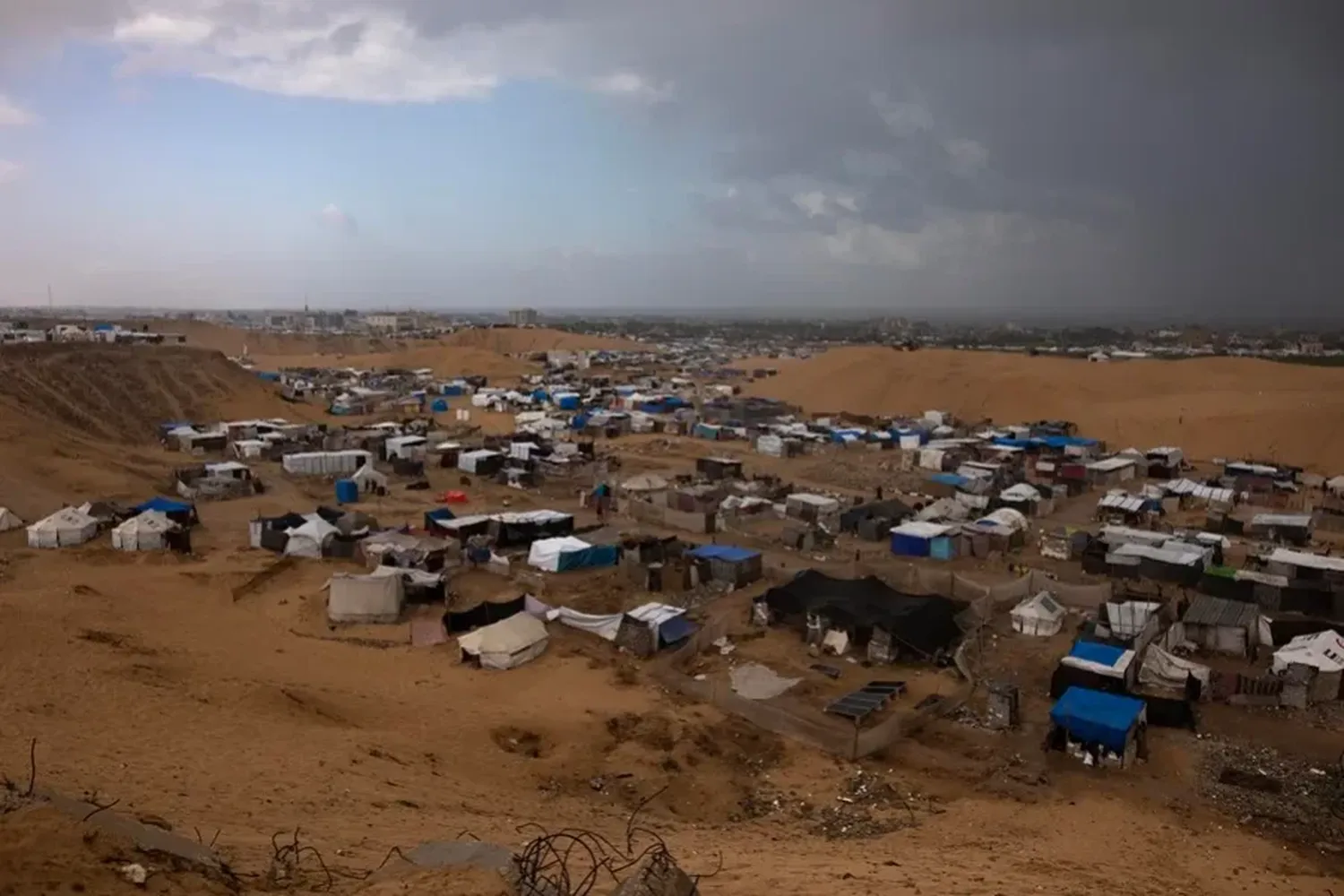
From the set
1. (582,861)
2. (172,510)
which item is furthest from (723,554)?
(172,510)

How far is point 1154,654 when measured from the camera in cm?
1747

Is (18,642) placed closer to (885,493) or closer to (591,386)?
(885,493)

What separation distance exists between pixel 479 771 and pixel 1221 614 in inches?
660

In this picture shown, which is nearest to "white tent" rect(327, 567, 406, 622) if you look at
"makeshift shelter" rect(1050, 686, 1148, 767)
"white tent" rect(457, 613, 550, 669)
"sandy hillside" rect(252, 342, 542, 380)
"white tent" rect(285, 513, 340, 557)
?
"white tent" rect(457, 613, 550, 669)

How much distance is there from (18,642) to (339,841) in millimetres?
10682

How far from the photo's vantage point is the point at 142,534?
84.0ft

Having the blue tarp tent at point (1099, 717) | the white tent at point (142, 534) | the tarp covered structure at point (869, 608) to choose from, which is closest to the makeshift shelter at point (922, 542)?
the tarp covered structure at point (869, 608)

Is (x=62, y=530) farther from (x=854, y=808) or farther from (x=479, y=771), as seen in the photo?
(x=854, y=808)

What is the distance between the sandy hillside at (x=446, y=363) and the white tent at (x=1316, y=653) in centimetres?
7886

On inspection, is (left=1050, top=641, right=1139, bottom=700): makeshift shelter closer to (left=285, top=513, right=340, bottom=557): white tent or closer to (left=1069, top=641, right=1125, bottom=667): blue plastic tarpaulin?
(left=1069, top=641, right=1125, bottom=667): blue plastic tarpaulin

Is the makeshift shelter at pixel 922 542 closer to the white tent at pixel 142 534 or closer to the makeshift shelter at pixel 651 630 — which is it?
the makeshift shelter at pixel 651 630

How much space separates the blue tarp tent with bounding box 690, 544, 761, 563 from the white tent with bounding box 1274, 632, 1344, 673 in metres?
12.1

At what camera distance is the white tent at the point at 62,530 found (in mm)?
25781

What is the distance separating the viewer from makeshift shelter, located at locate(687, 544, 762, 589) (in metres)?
23.6
